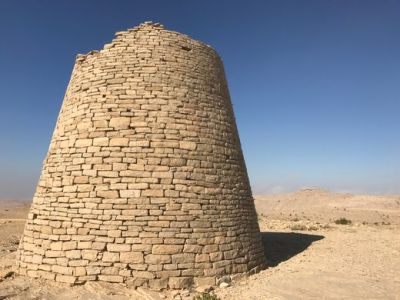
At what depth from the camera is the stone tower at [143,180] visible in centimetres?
662

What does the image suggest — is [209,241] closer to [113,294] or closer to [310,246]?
[113,294]

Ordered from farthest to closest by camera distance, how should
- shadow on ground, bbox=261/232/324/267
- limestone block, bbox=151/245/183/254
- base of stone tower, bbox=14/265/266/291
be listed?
shadow on ground, bbox=261/232/324/267
limestone block, bbox=151/245/183/254
base of stone tower, bbox=14/265/266/291

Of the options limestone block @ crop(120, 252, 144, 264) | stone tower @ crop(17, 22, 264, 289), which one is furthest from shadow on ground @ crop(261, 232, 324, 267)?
limestone block @ crop(120, 252, 144, 264)

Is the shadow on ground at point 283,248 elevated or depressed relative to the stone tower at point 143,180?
depressed

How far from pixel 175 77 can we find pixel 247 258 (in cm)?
457

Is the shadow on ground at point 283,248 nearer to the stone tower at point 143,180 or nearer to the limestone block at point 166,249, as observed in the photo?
the stone tower at point 143,180

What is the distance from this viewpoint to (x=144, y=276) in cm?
644

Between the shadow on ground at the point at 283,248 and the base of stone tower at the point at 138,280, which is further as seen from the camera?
the shadow on ground at the point at 283,248

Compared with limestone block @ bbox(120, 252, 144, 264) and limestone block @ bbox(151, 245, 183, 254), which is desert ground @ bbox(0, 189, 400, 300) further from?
limestone block @ bbox(151, 245, 183, 254)

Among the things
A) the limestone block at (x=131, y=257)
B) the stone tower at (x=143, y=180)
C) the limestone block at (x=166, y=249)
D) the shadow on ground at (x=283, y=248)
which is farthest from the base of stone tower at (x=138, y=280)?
the shadow on ground at (x=283, y=248)

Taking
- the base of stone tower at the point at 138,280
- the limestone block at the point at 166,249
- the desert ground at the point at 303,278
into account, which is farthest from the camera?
the limestone block at the point at 166,249

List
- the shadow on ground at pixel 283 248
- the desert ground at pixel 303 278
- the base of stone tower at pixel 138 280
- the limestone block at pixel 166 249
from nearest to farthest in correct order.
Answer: the desert ground at pixel 303 278, the base of stone tower at pixel 138 280, the limestone block at pixel 166 249, the shadow on ground at pixel 283 248

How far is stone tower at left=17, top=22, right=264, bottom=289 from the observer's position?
21.7 feet

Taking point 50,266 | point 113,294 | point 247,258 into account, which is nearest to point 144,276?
point 113,294
